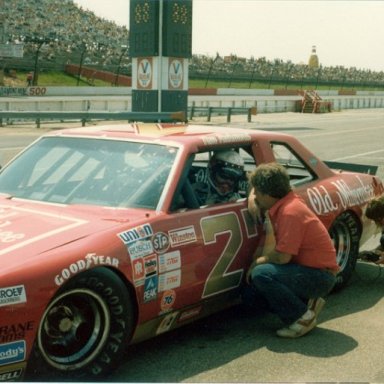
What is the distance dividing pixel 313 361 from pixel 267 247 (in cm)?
90

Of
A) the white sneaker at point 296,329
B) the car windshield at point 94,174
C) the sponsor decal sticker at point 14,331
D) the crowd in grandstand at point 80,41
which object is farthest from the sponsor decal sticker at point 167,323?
the crowd in grandstand at point 80,41

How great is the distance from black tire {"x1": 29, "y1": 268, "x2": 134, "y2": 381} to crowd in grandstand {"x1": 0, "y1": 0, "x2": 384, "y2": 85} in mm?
45610

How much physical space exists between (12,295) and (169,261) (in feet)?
3.68

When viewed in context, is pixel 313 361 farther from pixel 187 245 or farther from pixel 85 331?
pixel 85 331

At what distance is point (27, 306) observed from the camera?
10.8 ft

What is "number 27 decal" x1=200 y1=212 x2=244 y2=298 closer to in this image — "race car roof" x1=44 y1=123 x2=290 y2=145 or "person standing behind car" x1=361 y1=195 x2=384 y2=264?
"race car roof" x1=44 y1=123 x2=290 y2=145

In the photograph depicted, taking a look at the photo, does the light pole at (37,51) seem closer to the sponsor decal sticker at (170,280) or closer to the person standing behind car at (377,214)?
the person standing behind car at (377,214)

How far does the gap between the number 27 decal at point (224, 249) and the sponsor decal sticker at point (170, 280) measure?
1.06ft

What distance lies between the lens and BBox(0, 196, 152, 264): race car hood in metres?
3.58

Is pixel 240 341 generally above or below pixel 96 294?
below

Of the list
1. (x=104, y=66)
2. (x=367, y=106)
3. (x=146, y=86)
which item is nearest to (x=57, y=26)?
(x=104, y=66)

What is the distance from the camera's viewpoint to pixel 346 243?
5977 mm

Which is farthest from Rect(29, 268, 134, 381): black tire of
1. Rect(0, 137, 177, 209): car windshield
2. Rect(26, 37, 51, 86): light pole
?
Rect(26, 37, 51, 86): light pole

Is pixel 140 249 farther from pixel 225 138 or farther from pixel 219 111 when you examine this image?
pixel 219 111
